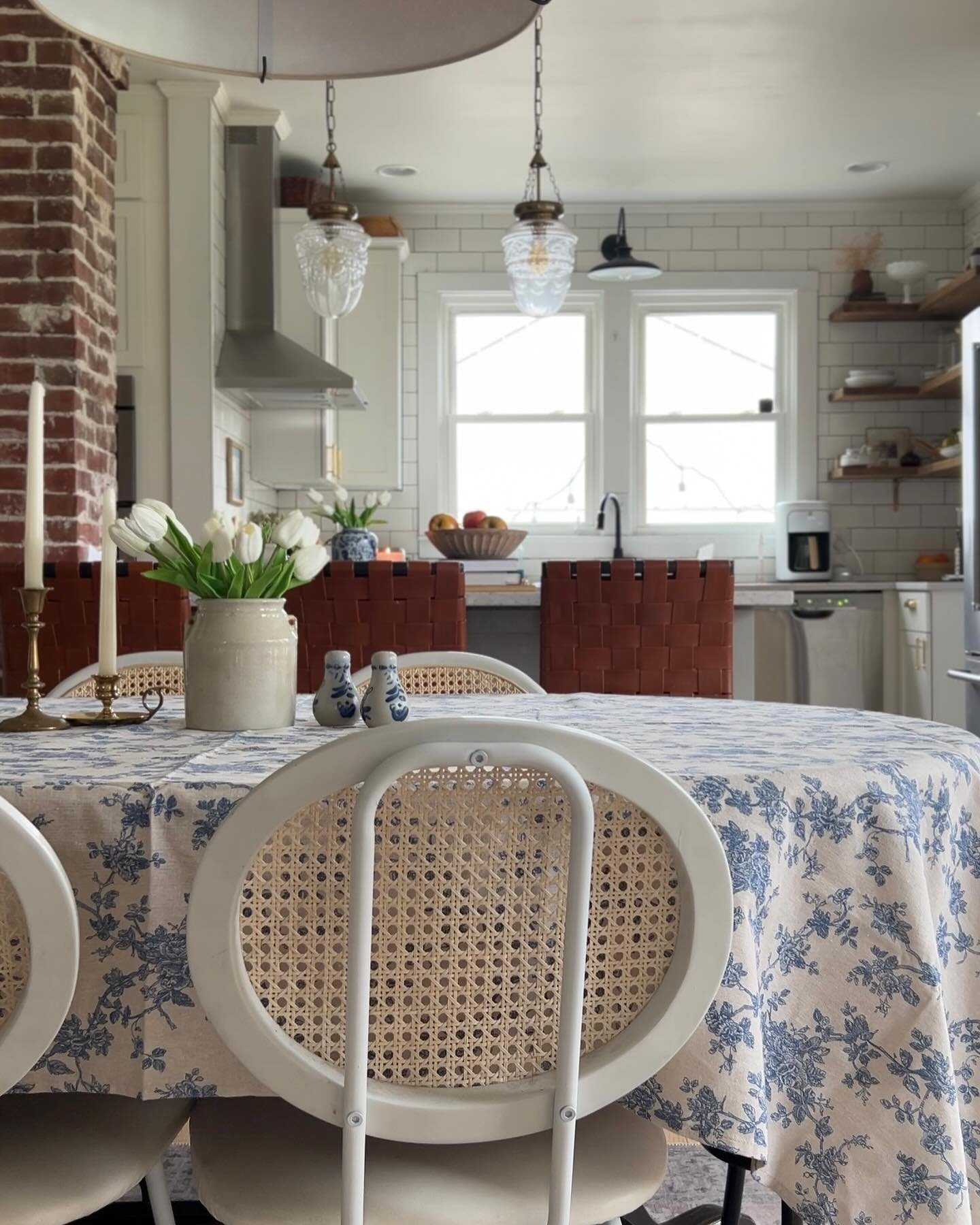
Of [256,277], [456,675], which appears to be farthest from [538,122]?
[456,675]

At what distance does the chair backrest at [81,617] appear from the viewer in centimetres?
269

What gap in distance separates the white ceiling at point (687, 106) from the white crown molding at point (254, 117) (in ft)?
0.22

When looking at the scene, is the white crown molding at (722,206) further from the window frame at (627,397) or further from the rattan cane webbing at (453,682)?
the rattan cane webbing at (453,682)

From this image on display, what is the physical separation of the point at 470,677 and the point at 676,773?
112 centimetres

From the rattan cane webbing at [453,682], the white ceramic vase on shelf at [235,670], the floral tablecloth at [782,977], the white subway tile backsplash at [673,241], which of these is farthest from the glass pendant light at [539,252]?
the floral tablecloth at [782,977]

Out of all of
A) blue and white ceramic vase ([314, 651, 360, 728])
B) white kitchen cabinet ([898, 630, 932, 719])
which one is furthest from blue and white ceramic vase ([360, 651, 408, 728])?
white kitchen cabinet ([898, 630, 932, 719])

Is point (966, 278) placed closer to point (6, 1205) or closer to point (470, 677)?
point (470, 677)

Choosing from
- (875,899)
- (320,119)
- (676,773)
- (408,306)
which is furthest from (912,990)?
(408,306)

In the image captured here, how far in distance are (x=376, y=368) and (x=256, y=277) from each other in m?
0.96

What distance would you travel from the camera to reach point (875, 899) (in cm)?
115

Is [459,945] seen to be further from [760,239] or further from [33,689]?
[760,239]

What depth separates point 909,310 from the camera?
19.7 feet

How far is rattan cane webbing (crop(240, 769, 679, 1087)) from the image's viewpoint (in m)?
0.93

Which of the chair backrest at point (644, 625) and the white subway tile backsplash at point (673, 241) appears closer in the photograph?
the chair backrest at point (644, 625)
